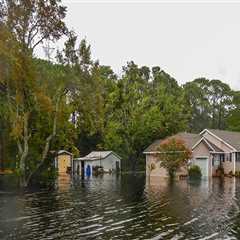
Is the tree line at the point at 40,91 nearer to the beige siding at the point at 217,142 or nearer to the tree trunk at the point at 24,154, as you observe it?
the tree trunk at the point at 24,154

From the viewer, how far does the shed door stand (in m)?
69.1

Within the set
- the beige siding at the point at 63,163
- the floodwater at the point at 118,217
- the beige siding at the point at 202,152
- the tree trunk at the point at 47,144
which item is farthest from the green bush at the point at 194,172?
the floodwater at the point at 118,217

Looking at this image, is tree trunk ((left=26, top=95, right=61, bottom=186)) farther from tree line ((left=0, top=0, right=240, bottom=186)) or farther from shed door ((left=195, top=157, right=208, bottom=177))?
shed door ((left=195, top=157, right=208, bottom=177))

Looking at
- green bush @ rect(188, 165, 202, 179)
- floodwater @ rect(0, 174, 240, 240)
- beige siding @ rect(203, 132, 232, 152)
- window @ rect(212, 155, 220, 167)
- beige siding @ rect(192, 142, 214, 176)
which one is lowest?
green bush @ rect(188, 165, 202, 179)

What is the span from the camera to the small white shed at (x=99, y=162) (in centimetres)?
8219

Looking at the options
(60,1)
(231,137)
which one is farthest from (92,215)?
(231,137)

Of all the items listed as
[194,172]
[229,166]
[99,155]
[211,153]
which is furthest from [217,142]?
[99,155]

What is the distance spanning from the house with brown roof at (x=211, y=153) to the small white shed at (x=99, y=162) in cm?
902

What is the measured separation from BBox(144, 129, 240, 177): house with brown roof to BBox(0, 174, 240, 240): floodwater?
111ft

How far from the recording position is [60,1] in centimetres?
4156

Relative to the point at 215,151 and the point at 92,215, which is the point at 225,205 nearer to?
the point at 92,215

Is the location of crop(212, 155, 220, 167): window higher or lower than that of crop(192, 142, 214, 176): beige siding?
lower

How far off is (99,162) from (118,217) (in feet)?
196

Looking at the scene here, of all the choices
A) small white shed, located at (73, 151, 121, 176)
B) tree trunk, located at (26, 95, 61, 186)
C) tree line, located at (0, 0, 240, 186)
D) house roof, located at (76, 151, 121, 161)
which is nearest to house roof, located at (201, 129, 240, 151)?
house roof, located at (76, 151, 121, 161)
